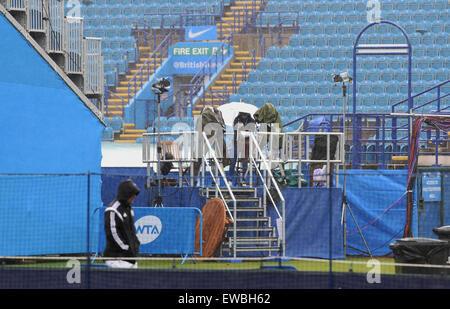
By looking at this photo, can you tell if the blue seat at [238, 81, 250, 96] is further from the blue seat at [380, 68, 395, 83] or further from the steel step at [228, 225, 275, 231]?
the steel step at [228, 225, 275, 231]

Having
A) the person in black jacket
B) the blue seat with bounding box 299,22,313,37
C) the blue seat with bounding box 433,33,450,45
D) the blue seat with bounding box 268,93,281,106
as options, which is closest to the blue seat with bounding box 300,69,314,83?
the blue seat with bounding box 268,93,281,106

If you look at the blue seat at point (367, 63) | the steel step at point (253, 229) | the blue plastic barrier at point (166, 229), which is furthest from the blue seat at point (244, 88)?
the blue plastic barrier at point (166, 229)

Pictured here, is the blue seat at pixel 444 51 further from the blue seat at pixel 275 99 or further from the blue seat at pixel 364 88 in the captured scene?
the blue seat at pixel 275 99

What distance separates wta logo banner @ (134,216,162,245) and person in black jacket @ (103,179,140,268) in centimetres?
451

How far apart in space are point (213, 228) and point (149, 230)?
3.63ft

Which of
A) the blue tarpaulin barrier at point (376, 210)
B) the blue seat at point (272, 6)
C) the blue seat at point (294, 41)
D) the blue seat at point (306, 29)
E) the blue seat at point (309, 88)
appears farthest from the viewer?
the blue seat at point (272, 6)

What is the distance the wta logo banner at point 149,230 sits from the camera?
1605cm

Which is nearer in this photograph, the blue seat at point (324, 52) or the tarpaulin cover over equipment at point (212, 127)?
the tarpaulin cover over equipment at point (212, 127)

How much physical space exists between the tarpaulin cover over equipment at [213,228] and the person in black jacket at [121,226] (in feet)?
15.2

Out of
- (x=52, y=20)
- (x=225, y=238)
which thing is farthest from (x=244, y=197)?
(x=52, y=20)

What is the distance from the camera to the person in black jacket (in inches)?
447

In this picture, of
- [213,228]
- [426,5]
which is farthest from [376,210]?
[426,5]

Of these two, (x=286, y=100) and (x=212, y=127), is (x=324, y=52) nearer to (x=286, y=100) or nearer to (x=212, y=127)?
(x=286, y=100)
